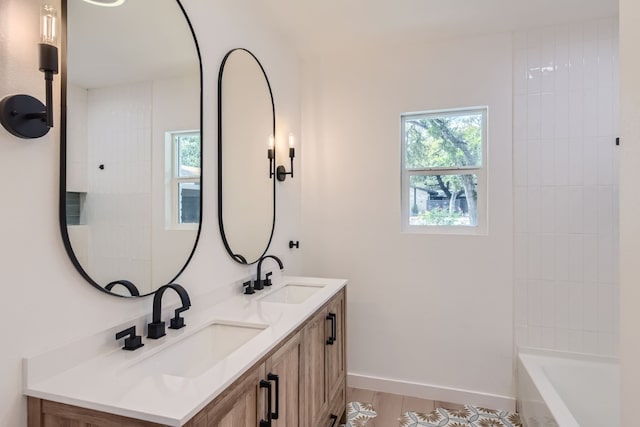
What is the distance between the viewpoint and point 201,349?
58.5 inches

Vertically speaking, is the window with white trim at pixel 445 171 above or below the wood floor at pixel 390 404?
above

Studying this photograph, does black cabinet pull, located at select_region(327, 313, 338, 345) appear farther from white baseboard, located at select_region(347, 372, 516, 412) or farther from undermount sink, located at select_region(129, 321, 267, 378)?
white baseboard, located at select_region(347, 372, 516, 412)

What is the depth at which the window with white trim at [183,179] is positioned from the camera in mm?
1557

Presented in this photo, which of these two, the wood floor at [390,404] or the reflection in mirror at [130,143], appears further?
the wood floor at [390,404]

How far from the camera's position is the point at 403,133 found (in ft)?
9.21

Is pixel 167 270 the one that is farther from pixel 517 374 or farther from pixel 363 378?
pixel 517 374

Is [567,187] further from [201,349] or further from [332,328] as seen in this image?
[201,349]

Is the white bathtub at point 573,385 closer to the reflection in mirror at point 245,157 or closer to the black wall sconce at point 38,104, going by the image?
the reflection in mirror at point 245,157

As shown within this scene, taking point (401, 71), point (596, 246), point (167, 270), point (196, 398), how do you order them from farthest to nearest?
point (401, 71) → point (596, 246) → point (167, 270) → point (196, 398)

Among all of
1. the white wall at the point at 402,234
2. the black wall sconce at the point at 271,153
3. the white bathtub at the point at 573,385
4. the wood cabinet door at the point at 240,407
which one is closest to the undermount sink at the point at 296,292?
the white wall at the point at 402,234

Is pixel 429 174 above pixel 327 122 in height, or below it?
below

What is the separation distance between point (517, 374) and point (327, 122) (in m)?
2.26

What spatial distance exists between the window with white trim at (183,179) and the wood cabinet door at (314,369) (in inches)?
29.4

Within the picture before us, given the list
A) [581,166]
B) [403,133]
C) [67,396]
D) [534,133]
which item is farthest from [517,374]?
[67,396]
